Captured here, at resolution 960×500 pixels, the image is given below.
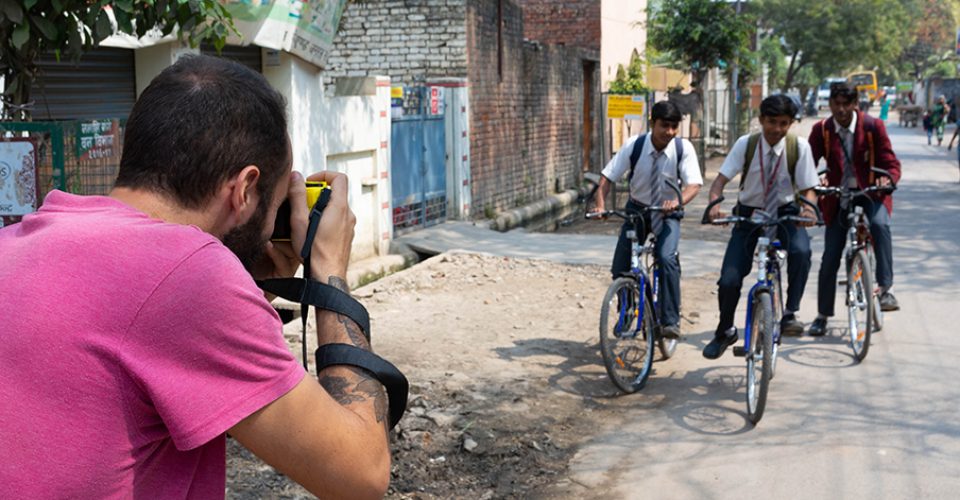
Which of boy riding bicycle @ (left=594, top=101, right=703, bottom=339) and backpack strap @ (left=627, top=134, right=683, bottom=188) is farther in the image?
backpack strap @ (left=627, top=134, right=683, bottom=188)

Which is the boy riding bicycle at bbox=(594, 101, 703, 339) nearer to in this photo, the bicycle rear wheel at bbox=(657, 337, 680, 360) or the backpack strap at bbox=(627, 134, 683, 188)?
the backpack strap at bbox=(627, 134, 683, 188)

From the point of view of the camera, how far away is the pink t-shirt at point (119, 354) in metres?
1.46

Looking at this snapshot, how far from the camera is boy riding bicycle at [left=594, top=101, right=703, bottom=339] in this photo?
23.6 feet

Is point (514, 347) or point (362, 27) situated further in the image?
point (362, 27)

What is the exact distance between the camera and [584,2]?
2334cm

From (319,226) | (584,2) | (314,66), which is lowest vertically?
(319,226)

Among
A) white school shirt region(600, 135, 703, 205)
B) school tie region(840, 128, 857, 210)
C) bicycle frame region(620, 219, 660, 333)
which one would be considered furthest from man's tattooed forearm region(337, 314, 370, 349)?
school tie region(840, 128, 857, 210)

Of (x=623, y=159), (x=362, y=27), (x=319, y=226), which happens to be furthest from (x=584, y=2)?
(x=319, y=226)

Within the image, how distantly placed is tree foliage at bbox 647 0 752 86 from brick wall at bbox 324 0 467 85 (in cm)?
1151

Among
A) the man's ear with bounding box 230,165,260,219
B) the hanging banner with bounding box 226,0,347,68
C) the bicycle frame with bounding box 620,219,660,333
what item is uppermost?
the hanging banner with bounding box 226,0,347,68

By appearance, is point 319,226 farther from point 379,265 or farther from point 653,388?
point 379,265

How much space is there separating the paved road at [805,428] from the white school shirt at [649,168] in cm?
114

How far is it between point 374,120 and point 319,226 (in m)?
10.3

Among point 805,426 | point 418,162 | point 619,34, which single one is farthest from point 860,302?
point 619,34
